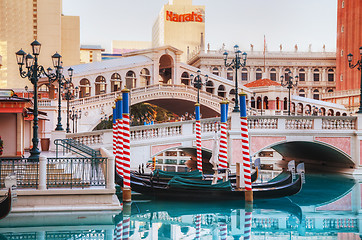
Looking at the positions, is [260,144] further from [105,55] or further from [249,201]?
[105,55]

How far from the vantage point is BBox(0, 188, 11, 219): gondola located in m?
11.4

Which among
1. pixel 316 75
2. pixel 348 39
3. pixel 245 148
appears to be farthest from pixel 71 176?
pixel 316 75

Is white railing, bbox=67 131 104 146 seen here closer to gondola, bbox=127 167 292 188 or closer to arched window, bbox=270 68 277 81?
gondola, bbox=127 167 292 188

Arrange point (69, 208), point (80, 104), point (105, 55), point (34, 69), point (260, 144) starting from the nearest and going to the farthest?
point (69, 208), point (34, 69), point (260, 144), point (80, 104), point (105, 55)

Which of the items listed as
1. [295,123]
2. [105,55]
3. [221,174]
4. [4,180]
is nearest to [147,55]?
[295,123]

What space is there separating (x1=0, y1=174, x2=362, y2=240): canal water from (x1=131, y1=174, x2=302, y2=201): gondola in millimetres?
224

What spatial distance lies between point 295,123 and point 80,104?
66.2ft

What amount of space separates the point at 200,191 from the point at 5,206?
601cm

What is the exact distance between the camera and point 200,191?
1543 cm

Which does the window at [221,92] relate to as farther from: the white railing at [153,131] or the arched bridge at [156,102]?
the white railing at [153,131]

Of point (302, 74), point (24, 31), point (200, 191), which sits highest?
point (24, 31)

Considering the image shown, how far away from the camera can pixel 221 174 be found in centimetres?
1659

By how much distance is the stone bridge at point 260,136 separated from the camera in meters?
20.7

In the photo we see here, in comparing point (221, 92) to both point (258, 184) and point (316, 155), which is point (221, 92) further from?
point (258, 184)
